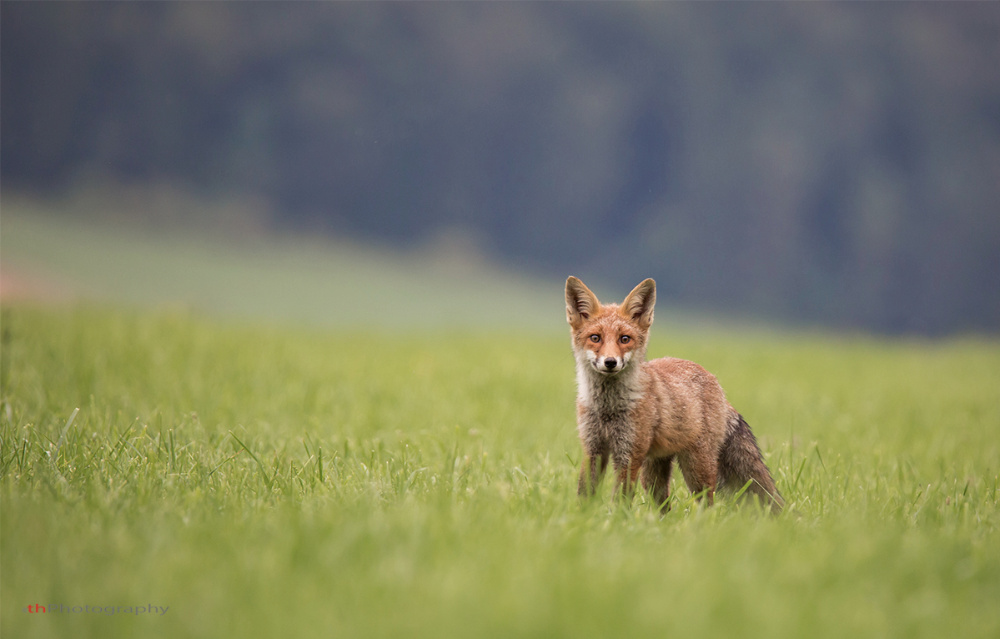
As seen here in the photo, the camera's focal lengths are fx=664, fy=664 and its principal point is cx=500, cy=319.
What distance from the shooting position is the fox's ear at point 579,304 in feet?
13.2

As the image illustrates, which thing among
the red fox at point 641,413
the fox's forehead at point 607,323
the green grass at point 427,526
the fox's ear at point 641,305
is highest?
the fox's ear at point 641,305

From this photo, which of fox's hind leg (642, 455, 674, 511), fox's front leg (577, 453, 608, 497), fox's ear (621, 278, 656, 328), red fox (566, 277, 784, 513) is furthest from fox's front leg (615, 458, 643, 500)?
fox's ear (621, 278, 656, 328)

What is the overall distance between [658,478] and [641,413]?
0.74m

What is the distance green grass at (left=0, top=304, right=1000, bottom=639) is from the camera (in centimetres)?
238

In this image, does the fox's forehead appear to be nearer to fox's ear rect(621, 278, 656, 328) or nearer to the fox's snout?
fox's ear rect(621, 278, 656, 328)

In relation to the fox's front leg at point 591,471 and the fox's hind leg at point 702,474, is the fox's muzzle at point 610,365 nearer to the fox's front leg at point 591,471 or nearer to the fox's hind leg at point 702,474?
the fox's front leg at point 591,471

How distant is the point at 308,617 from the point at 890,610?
2214mm

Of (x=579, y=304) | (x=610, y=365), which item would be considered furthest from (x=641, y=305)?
(x=610, y=365)

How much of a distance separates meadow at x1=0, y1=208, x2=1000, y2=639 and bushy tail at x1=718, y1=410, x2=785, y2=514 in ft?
0.67

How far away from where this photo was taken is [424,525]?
10.0ft

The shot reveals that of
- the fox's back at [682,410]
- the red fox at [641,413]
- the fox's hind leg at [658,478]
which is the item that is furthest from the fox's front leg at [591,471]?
the fox's hind leg at [658,478]

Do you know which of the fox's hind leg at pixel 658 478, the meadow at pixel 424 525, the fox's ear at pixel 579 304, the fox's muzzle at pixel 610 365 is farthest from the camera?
the fox's hind leg at pixel 658 478

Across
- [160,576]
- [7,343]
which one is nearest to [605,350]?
[160,576]

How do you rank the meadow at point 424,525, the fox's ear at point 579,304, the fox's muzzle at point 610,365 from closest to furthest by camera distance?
the meadow at point 424,525 → the fox's muzzle at point 610,365 → the fox's ear at point 579,304
